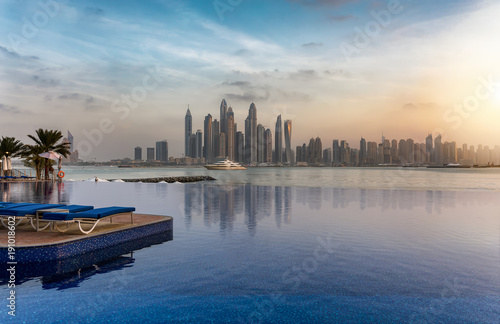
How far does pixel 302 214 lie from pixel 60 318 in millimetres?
12898

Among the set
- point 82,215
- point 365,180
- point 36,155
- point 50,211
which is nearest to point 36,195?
point 50,211

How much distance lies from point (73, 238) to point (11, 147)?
45748 mm

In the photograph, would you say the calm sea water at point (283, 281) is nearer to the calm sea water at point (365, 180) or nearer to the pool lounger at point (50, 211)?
the pool lounger at point (50, 211)

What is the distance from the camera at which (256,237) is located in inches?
457

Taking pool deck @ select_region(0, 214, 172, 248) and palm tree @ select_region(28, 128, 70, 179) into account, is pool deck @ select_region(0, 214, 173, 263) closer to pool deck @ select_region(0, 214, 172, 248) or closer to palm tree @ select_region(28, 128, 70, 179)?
pool deck @ select_region(0, 214, 172, 248)

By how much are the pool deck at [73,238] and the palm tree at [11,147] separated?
42.1 m

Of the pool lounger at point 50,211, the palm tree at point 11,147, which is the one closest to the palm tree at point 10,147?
the palm tree at point 11,147

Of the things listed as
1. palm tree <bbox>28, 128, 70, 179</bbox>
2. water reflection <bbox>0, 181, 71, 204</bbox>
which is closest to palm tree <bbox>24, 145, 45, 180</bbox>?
palm tree <bbox>28, 128, 70, 179</bbox>

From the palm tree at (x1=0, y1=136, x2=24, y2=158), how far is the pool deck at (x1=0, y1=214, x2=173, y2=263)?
4209cm

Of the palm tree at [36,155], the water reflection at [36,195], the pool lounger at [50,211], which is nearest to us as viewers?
the pool lounger at [50,211]

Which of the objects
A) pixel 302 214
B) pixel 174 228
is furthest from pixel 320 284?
pixel 302 214

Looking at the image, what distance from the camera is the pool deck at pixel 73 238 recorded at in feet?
27.0

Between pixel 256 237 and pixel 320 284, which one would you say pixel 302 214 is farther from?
pixel 320 284

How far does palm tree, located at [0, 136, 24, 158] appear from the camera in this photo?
45.3 meters
